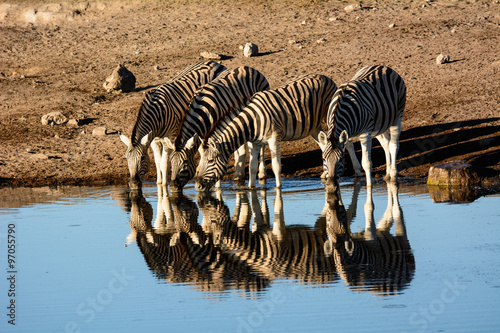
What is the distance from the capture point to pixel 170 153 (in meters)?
15.5

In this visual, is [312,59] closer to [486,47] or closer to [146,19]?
[486,47]

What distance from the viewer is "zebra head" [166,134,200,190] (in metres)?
14.7

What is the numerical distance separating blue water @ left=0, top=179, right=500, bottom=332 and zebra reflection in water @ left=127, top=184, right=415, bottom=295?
2cm

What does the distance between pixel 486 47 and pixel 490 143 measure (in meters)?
8.38

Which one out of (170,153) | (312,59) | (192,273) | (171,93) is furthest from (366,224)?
(312,59)

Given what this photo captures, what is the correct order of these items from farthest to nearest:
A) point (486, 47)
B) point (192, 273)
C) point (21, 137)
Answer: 1. point (486, 47)
2. point (21, 137)
3. point (192, 273)

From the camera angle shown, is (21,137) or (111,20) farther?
(111,20)

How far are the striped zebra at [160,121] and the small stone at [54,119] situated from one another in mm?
5074

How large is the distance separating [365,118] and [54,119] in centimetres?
990

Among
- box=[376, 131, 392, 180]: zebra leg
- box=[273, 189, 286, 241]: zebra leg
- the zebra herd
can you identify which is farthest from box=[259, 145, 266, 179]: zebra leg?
box=[376, 131, 392, 180]: zebra leg

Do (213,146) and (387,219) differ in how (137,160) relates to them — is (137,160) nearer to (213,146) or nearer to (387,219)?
(213,146)

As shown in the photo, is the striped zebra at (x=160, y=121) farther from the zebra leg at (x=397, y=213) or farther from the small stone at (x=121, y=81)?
the small stone at (x=121, y=81)

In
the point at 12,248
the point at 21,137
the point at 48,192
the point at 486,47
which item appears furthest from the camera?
the point at 486,47

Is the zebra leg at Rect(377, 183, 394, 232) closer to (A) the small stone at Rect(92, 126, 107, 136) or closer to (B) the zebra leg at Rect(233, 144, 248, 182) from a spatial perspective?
(B) the zebra leg at Rect(233, 144, 248, 182)
